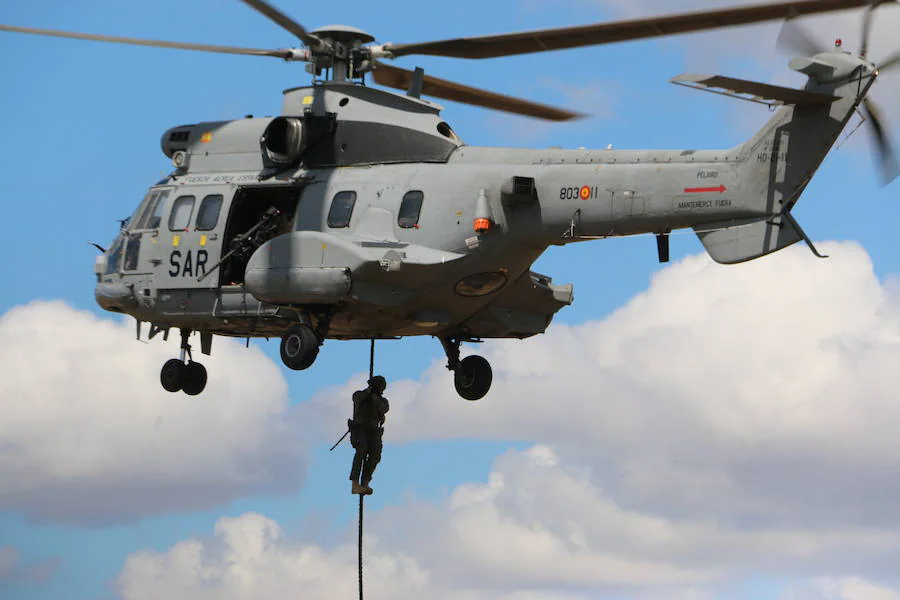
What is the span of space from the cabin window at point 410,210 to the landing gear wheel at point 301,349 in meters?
2.17

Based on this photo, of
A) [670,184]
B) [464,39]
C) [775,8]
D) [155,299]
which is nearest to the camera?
[775,8]

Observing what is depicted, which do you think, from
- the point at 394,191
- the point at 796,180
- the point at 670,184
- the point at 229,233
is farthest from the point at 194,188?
the point at 796,180

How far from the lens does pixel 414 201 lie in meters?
27.3

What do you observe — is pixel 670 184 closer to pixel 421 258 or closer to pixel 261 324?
pixel 421 258

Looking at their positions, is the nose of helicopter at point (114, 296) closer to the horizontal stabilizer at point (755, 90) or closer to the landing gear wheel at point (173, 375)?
the landing gear wheel at point (173, 375)

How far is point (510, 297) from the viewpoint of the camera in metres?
28.5

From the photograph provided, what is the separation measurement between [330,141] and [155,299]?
13.0 ft

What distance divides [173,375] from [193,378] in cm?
37

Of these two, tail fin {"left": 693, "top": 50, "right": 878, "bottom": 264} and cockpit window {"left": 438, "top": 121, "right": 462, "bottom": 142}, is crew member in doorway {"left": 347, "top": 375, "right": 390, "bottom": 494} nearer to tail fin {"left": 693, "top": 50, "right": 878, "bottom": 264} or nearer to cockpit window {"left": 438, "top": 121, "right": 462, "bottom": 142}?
cockpit window {"left": 438, "top": 121, "right": 462, "bottom": 142}

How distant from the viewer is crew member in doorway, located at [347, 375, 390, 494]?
95.6ft

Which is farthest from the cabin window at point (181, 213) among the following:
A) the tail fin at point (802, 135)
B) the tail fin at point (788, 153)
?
the tail fin at point (802, 135)

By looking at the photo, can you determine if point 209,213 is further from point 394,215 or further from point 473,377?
point 473,377

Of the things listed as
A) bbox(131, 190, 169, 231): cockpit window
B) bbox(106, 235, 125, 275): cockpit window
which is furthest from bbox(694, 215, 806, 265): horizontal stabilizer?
bbox(106, 235, 125, 275): cockpit window

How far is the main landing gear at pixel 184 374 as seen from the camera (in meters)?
30.8
